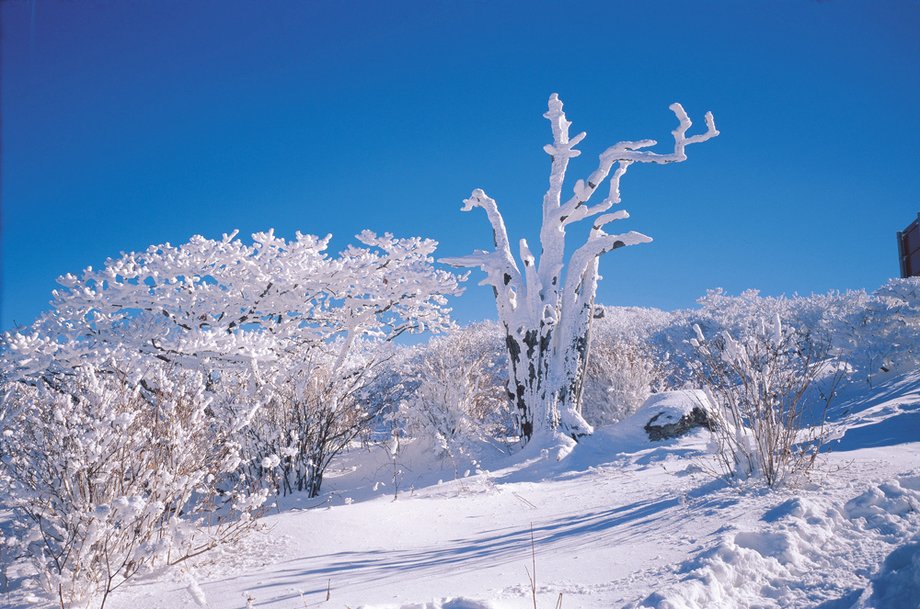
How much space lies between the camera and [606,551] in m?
3.07

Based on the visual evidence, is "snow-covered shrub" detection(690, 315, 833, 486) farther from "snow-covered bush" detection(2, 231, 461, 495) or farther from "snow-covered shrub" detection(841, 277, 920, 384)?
"snow-covered shrub" detection(841, 277, 920, 384)

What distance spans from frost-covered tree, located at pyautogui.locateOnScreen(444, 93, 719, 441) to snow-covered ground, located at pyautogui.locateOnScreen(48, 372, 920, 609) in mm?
4602

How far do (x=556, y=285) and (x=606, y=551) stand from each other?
769cm

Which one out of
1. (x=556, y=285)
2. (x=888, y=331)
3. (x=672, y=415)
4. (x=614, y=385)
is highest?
(x=556, y=285)

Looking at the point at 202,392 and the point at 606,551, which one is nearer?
the point at 606,551

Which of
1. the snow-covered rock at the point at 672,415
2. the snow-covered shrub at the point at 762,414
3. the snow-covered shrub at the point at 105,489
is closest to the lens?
the snow-covered shrub at the point at 105,489

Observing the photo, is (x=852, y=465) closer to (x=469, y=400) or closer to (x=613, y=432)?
(x=613, y=432)

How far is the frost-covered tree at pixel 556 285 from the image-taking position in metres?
9.85

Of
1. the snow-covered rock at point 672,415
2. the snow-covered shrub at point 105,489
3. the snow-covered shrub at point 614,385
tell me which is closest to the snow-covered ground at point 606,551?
the snow-covered shrub at point 105,489

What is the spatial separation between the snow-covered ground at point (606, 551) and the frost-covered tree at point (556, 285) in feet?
15.1

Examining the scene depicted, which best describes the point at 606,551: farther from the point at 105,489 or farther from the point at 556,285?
the point at 556,285

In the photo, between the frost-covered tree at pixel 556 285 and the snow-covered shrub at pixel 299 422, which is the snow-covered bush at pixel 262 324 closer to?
the snow-covered shrub at pixel 299 422

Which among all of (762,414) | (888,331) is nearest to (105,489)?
(762,414)

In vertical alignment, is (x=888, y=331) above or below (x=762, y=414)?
above
